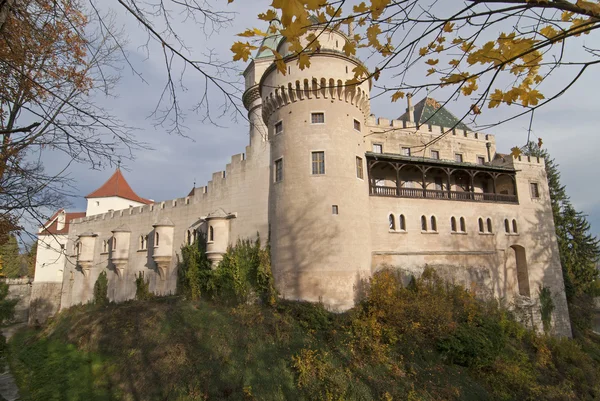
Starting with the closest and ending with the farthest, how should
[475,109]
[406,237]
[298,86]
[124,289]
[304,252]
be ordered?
[475,109], [304,252], [298,86], [406,237], [124,289]

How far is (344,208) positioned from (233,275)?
22.6 ft

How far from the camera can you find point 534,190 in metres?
25.2

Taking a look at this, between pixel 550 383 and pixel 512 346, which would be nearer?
pixel 550 383

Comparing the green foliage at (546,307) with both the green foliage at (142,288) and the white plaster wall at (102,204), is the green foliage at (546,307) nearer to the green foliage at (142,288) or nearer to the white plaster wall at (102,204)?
the green foliage at (142,288)

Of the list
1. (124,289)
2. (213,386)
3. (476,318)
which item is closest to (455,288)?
(476,318)

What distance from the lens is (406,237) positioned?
2041 centimetres

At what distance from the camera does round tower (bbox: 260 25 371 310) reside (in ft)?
55.8

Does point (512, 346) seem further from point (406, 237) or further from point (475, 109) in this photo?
point (475, 109)

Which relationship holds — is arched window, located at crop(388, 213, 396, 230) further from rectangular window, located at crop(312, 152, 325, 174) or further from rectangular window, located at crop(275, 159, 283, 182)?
rectangular window, located at crop(275, 159, 283, 182)

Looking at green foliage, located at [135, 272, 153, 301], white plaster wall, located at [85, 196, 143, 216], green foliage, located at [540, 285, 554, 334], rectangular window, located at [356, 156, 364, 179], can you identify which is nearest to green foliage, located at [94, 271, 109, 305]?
green foliage, located at [135, 272, 153, 301]

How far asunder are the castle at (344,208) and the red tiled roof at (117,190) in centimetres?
1509

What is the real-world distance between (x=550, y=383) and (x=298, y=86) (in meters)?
18.4

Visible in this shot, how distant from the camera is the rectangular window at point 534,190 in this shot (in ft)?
82.3

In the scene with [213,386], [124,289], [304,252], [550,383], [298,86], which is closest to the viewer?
[213,386]
